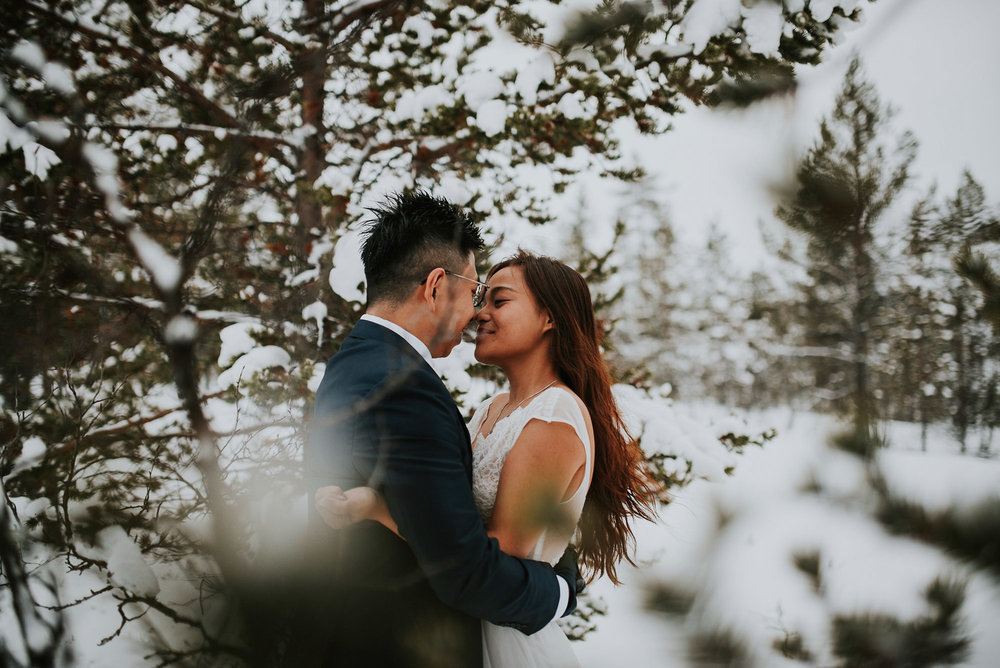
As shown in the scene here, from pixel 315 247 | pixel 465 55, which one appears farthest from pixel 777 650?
pixel 465 55

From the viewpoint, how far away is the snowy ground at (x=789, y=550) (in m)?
0.59

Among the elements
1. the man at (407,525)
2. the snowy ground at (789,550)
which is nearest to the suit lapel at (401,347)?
the man at (407,525)

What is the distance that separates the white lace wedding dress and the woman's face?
0.29 metres

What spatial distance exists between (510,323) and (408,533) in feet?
3.43

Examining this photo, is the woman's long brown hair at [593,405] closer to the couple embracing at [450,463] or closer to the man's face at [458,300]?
the couple embracing at [450,463]

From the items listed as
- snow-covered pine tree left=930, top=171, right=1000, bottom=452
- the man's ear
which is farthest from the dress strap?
snow-covered pine tree left=930, top=171, right=1000, bottom=452

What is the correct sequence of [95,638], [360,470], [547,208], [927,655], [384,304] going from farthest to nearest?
[547,208]
[384,304]
[360,470]
[95,638]
[927,655]

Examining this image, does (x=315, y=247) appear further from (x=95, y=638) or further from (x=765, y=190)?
(x=765, y=190)

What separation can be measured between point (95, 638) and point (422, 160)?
3520 millimetres

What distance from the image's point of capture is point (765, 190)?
71 centimetres

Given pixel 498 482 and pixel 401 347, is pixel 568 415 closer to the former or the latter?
pixel 498 482

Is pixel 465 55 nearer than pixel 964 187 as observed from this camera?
No

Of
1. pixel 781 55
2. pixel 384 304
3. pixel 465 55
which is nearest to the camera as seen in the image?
pixel 781 55

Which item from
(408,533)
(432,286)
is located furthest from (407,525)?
(432,286)
